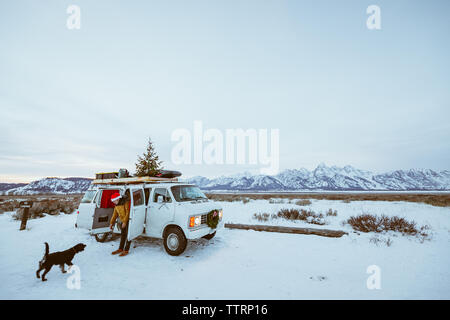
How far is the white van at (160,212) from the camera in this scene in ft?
19.7

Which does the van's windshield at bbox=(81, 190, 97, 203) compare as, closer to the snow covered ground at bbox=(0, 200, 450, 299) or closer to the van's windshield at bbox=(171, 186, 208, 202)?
the snow covered ground at bbox=(0, 200, 450, 299)

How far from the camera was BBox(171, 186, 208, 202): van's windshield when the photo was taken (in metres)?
6.59

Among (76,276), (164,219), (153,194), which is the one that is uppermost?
(153,194)

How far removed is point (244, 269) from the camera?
524cm

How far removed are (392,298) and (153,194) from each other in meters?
6.56

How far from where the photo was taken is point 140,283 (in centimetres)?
A: 453

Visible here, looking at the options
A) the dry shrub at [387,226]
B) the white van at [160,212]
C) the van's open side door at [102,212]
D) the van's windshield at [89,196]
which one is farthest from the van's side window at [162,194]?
the dry shrub at [387,226]

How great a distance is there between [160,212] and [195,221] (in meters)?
1.28

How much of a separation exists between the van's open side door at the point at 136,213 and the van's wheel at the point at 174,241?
0.96 meters

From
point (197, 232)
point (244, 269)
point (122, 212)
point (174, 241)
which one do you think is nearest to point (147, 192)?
point (122, 212)

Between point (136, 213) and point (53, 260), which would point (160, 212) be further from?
point (53, 260)
